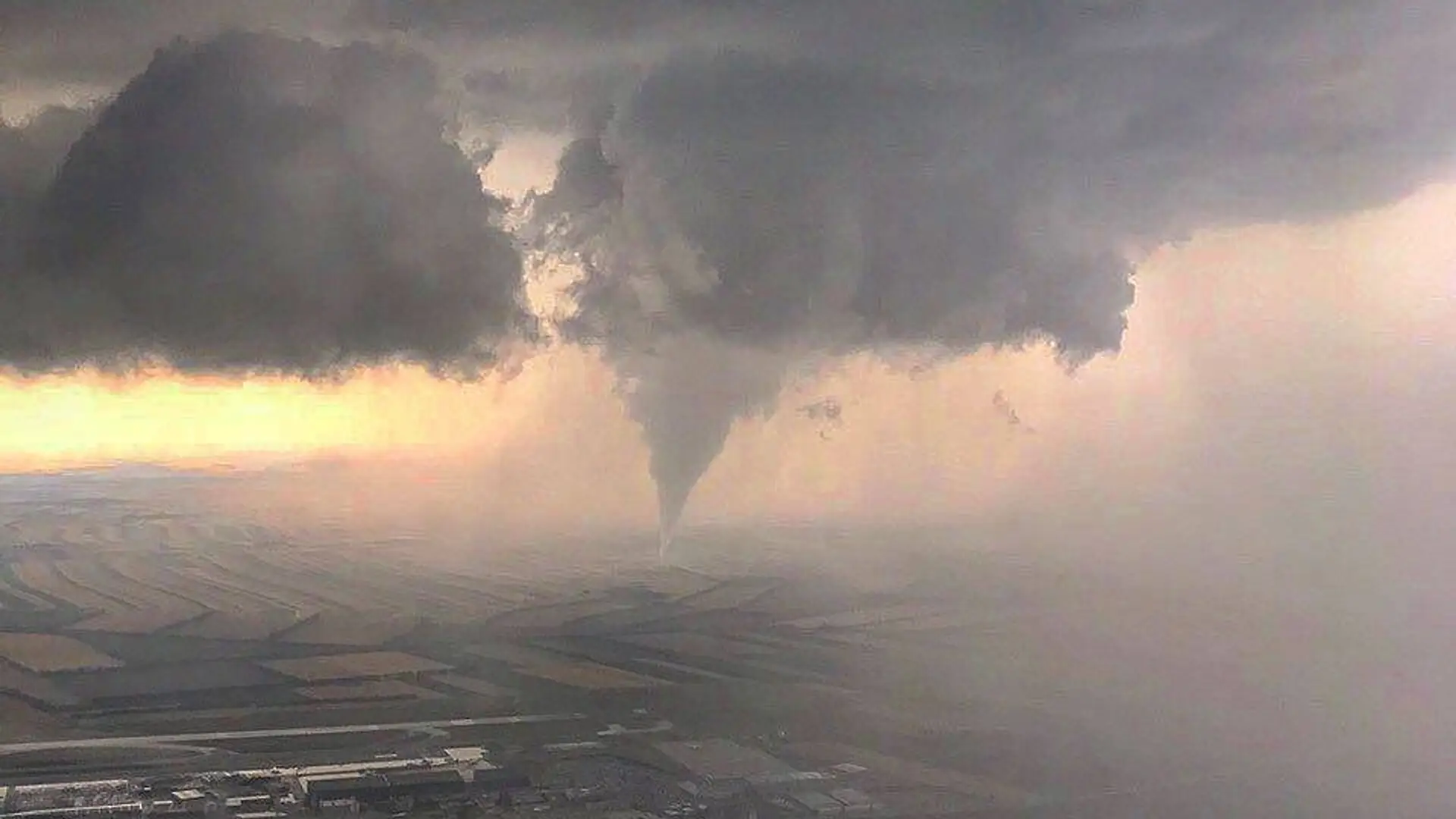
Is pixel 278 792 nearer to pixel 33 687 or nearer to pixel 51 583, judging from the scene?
pixel 33 687

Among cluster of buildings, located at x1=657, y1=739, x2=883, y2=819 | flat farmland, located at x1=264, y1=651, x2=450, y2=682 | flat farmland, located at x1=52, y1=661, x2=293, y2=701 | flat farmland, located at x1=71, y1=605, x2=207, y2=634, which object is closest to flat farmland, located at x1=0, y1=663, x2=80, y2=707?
flat farmland, located at x1=52, y1=661, x2=293, y2=701

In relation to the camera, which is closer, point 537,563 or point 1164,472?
point 537,563

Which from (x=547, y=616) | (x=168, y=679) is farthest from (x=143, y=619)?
(x=547, y=616)

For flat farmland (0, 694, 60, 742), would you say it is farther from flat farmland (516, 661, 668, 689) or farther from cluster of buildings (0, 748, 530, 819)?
flat farmland (516, 661, 668, 689)

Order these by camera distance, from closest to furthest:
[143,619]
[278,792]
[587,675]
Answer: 1. [278,792]
2. [143,619]
3. [587,675]

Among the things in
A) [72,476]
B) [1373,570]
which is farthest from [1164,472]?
[72,476]

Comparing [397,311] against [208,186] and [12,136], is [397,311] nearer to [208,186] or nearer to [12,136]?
[208,186]
